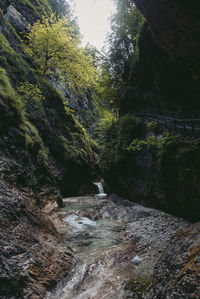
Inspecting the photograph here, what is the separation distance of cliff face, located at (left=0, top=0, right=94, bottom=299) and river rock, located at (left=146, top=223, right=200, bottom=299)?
121 inches

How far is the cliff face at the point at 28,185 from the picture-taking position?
14.5ft

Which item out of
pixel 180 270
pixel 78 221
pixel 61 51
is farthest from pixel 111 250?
pixel 61 51

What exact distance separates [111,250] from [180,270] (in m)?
4.04

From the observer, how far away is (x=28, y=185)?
7.51 metres

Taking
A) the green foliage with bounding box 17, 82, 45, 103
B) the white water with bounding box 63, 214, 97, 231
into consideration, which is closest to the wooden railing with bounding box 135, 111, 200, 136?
the white water with bounding box 63, 214, 97, 231

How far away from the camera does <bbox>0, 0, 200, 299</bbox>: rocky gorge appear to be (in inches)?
156

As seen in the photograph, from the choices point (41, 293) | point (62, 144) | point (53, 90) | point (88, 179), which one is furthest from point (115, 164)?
point (41, 293)

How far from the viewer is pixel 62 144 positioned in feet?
55.9

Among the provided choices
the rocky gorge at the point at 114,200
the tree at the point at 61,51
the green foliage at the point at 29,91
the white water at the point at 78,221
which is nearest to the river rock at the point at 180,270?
the rocky gorge at the point at 114,200

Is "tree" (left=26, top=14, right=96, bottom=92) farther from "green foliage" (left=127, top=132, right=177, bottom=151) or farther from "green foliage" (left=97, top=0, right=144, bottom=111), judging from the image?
"green foliage" (left=127, top=132, right=177, bottom=151)

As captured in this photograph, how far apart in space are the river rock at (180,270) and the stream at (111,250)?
929 millimetres

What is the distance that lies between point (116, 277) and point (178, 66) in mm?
11462

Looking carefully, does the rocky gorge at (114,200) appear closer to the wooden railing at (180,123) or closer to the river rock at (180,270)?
the river rock at (180,270)

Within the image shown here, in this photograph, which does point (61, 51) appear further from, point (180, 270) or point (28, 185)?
point (180, 270)
